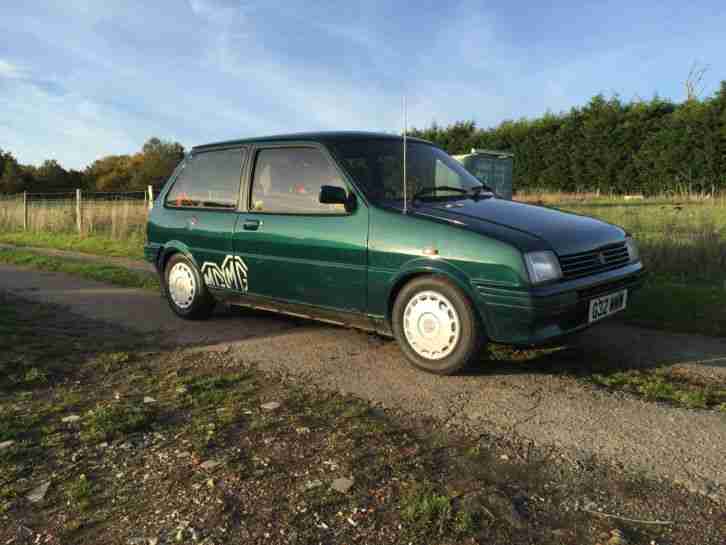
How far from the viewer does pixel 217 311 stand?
6.30 metres

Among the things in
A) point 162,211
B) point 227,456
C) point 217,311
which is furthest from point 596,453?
point 162,211

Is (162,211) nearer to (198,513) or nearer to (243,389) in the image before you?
(243,389)

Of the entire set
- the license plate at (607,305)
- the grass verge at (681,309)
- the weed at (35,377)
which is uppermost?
the license plate at (607,305)

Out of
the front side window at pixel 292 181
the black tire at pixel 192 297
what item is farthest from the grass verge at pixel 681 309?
the black tire at pixel 192 297

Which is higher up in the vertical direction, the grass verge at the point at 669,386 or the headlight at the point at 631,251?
the headlight at the point at 631,251

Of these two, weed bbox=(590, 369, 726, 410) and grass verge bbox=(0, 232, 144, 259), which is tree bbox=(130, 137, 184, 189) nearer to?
grass verge bbox=(0, 232, 144, 259)

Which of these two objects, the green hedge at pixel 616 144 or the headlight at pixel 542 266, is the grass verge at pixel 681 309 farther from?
the green hedge at pixel 616 144

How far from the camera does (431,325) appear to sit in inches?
156

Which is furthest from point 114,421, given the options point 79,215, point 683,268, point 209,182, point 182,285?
point 79,215

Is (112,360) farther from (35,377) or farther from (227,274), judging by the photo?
(227,274)

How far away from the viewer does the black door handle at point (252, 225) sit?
497cm

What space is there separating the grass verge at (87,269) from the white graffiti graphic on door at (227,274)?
259cm

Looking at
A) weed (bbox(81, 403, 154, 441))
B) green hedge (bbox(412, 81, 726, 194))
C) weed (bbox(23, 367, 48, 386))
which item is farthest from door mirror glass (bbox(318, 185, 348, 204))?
green hedge (bbox(412, 81, 726, 194))

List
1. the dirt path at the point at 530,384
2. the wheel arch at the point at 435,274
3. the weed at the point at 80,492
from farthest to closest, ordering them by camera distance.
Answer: the wheel arch at the point at 435,274
the dirt path at the point at 530,384
the weed at the point at 80,492
